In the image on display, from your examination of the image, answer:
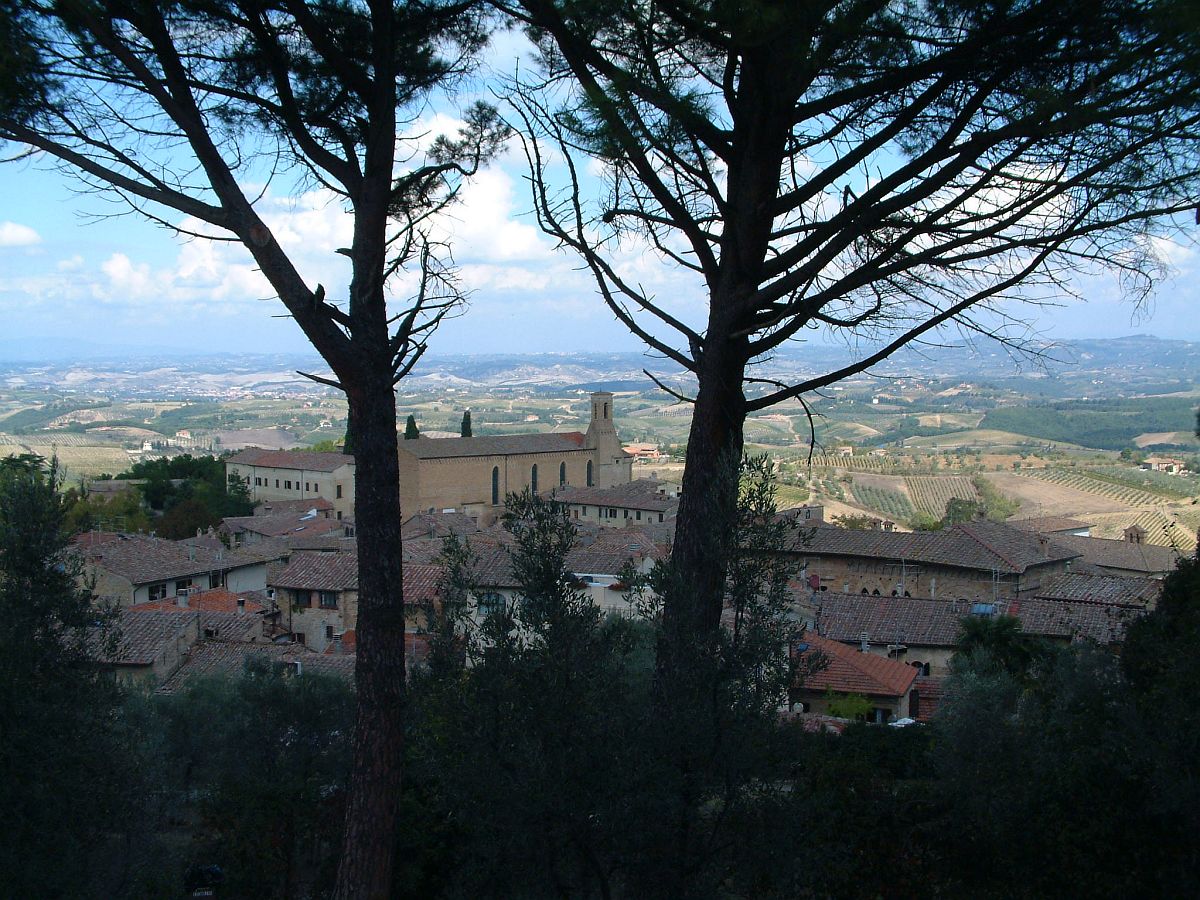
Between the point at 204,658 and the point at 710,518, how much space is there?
50.3 ft

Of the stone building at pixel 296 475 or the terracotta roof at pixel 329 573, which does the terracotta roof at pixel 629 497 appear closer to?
the stone building at pixel 296 475

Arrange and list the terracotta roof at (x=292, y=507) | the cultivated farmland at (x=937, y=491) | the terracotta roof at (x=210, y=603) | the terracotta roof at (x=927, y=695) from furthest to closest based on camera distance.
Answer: the cultivated farmland at (x=937, y=491) → the terracotta roof at (x=292, y=507) → the terracotta roof at (x=210, y=603) → the terracotta roof at (x=927, y=695)

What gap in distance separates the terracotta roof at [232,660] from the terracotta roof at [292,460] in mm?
38323

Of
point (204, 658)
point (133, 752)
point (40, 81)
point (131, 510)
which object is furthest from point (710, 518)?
point (131, 510)

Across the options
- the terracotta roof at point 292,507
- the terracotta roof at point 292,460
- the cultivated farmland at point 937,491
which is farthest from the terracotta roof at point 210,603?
the cultivated farmland at point 937,491

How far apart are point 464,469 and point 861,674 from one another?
136ft

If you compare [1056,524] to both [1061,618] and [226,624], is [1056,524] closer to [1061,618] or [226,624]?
[1061,618]

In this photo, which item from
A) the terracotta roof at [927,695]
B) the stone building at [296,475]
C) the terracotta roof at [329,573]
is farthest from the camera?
the stone building at [296,475]

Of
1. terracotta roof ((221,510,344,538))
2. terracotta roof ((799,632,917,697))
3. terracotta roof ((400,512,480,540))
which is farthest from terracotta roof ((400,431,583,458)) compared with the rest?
terracotta roof ((799,632,917,697))

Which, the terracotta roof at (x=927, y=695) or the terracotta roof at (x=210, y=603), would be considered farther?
the terracotta roof at (x=210, y=603)

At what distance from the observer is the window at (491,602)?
390cm

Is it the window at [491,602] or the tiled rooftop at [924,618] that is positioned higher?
the window at [491,602]

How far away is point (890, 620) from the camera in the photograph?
2170 centimetres

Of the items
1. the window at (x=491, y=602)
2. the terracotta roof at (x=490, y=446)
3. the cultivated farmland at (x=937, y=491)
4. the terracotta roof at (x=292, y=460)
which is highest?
the window at (x=491, y=602)
